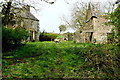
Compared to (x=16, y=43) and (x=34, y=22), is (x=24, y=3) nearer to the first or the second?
(x=16, y=43)

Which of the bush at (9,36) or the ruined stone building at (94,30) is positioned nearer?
the bush at (9,36)

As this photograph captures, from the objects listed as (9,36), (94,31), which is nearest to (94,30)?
(94,31)

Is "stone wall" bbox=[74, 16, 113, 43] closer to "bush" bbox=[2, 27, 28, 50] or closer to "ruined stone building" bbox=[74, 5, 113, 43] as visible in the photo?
"ruined stone building" bbox=[74, 5, 113, 43]

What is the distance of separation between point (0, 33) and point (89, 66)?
571 centimetres

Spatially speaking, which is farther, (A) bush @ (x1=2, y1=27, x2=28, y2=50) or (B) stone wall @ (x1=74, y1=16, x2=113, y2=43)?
(B) stone wall @ (x1=74, y1=16, x2=113, y2=43)

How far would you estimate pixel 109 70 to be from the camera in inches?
154

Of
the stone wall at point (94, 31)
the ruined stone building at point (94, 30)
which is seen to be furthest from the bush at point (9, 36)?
the stone wall at point (94, 31)

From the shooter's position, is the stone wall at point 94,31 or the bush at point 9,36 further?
the stone wall at point 94,31

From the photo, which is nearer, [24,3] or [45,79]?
[45,79]

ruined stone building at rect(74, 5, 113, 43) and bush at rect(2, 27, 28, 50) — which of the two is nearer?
bush at rect(2, 27, 28, 50)

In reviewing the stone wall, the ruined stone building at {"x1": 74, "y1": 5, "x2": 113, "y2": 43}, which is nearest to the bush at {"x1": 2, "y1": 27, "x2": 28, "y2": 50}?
the ruined stone building at {"x1": 74, "y1": 5, "x2": 113, "y2": 43}

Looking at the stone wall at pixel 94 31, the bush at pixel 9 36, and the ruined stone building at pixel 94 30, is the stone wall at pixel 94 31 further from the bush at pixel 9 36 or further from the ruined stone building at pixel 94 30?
the bush at pixel 9 36

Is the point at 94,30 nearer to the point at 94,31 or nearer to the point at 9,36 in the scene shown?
the point at 94,31

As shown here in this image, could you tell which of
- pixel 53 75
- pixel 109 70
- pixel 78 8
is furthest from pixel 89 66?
pixel 78 8
